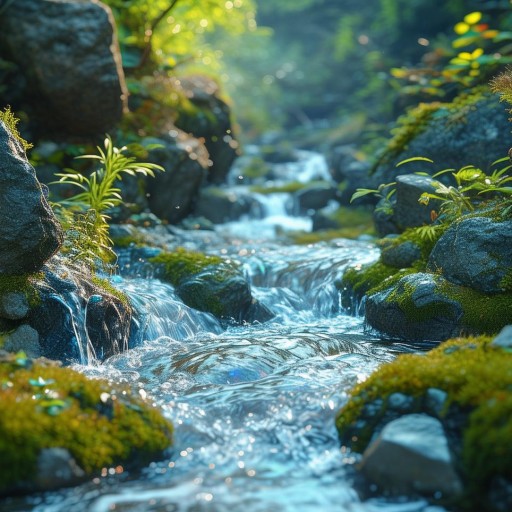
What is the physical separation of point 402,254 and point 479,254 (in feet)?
4.88

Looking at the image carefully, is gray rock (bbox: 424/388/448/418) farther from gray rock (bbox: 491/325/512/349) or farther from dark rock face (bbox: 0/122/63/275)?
dark rock face (bbox: 0/122/63/275)

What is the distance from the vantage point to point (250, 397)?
4.94 metres

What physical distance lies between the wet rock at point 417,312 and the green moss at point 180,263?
240cm

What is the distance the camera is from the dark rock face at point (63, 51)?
1034cm

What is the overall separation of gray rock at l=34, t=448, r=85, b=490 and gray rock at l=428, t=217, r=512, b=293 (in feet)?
14.8

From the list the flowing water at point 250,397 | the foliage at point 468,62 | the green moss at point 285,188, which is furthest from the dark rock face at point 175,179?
the foliage at point 468,62

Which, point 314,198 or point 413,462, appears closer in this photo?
point 413,462

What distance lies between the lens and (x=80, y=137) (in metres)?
11.4

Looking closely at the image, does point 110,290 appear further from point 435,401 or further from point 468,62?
point 468,62

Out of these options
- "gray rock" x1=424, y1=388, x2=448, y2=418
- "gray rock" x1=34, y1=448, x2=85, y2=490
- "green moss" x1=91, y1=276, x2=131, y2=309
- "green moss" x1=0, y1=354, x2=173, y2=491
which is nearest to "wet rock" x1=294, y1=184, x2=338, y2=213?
"green moss" x1=91, y1=276, x2=131, y2=309

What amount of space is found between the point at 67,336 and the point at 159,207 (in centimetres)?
632

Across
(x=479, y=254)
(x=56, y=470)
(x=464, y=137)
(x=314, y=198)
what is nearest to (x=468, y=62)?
(x=464, y=137)

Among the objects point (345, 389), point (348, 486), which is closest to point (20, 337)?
point (345, 389)

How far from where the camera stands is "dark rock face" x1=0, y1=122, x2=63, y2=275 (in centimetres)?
560
